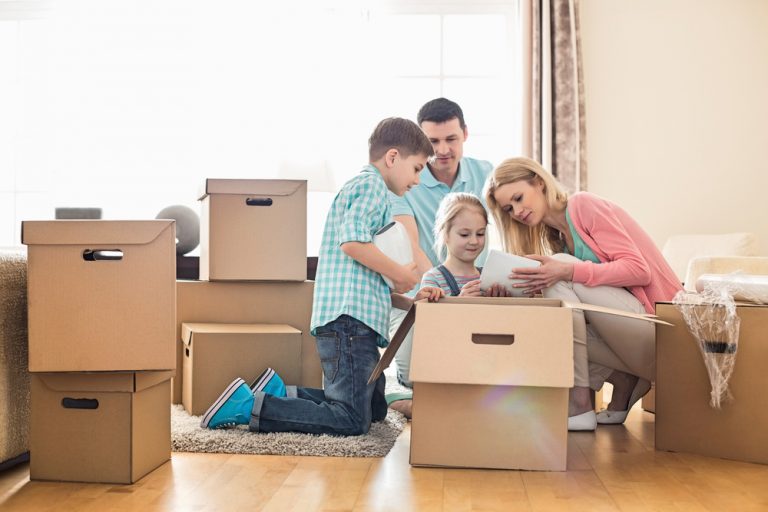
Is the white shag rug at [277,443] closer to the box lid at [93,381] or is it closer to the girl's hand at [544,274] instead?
the box lid at [93,381]

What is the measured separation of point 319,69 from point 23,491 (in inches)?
123

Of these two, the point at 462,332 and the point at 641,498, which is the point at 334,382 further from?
the point at 641,498

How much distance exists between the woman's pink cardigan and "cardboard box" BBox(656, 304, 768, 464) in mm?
213

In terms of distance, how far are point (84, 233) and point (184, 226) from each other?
1387mm

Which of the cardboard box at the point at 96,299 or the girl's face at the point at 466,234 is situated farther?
the girl's face at the point at 466,234

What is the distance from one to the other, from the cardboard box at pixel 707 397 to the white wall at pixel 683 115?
231 cm

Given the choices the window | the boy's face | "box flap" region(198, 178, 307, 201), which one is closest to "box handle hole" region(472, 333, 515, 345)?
the boy's face

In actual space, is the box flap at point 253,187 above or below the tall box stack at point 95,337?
above

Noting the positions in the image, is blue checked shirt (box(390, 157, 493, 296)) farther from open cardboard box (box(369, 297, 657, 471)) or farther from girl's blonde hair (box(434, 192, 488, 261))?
open cardboard box (box(369, 297, 657, 471))

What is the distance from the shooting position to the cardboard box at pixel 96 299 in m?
1.64

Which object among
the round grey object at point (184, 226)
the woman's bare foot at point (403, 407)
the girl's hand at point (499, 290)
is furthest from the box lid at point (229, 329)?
the girl's hand at point (499, 290)

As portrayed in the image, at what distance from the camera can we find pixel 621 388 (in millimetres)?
2473

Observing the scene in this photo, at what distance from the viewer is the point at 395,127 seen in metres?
2.29

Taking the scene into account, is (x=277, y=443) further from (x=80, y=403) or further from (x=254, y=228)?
(x=254, y=228)
